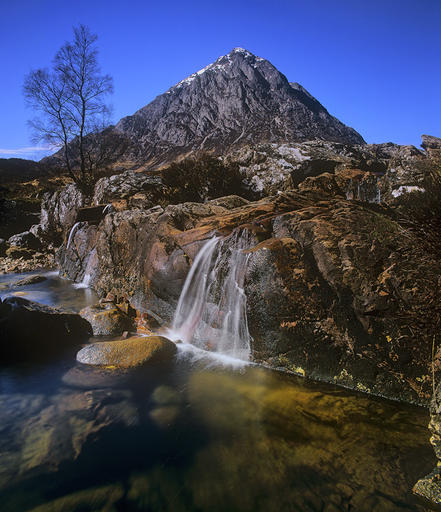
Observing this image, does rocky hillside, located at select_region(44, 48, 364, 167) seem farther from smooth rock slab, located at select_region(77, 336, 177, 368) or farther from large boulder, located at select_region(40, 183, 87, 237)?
smooth rock slab, located at select_region(77, 336, 177, 368)

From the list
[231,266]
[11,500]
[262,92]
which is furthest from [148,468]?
[262,92]

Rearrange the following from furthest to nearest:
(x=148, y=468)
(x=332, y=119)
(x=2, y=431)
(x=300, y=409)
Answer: (x=332, y=119) → (x=300, y=409) → (x=2, y=431) → (x=148, y=468)

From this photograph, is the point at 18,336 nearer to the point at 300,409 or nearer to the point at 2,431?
the point at 2,431

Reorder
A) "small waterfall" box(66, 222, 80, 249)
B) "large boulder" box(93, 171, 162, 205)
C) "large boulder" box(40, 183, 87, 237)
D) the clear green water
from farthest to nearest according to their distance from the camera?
1. "large boulder" box(40, 183, 87, 237)
2. "large boulder" box(93, 171, 162, 205)
3. "small waterfall" box(66, 222, 80, 249)
4. the clear green water

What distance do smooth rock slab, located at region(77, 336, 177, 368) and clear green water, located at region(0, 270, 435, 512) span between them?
56cm

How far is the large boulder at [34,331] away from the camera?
701cm

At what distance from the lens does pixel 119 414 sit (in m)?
4.96

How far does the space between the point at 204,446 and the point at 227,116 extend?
293 ft

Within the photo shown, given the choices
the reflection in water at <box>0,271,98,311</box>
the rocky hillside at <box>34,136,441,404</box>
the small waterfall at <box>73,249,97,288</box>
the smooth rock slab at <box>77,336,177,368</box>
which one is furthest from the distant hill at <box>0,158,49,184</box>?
the smooth rock slab at <box>77,336,177,368</box>

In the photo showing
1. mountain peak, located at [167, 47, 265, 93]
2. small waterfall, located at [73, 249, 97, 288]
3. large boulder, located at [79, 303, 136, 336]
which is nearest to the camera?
large boulder, located at [79, 303, 136, 336]

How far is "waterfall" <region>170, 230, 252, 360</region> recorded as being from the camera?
6.73m

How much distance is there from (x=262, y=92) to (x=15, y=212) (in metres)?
90.9

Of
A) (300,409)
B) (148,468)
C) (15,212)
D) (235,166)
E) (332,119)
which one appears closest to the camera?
(148,468)

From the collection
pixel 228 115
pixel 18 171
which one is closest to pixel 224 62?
pixel 228 115
